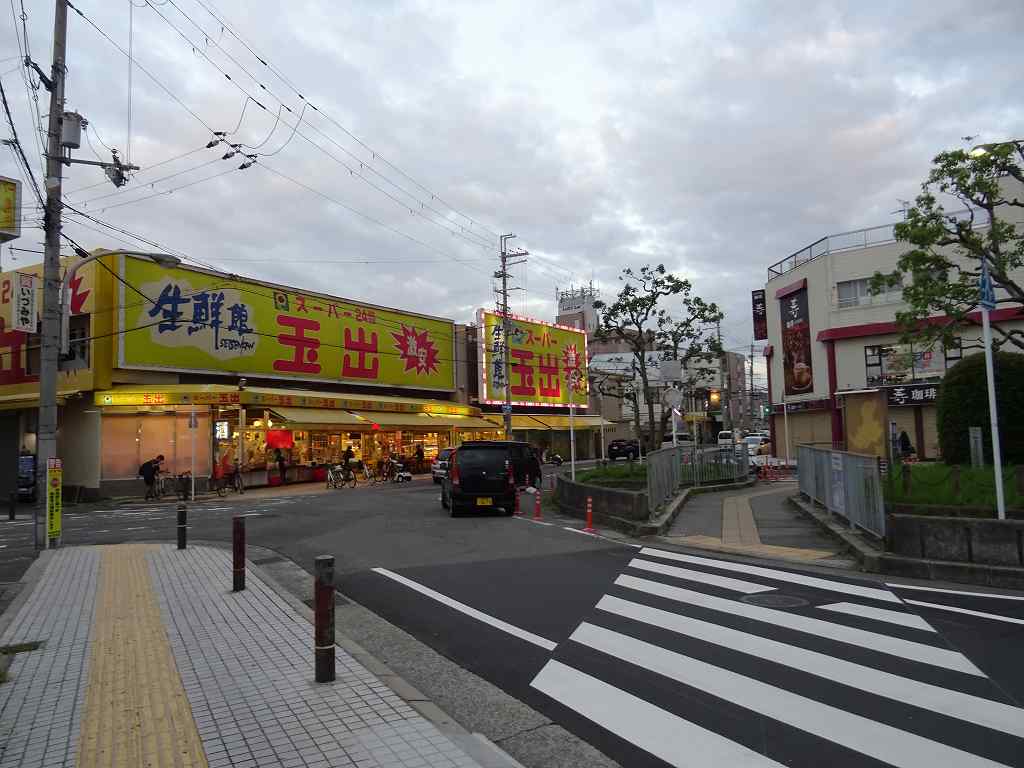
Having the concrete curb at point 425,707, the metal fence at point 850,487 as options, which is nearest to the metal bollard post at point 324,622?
the concrete curb at point 425,707

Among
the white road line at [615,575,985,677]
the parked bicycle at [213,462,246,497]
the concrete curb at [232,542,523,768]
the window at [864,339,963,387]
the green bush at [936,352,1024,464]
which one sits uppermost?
the window at [864,339,963,387]

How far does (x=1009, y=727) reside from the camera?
4.41m

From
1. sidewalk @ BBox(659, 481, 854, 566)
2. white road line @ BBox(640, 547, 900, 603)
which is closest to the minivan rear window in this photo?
sidewalk @ BBox(659, 481, 854, 566)

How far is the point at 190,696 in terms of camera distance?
201 inches

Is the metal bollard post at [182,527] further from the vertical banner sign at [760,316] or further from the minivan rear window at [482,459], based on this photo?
the vertical banner sign at [760,316]

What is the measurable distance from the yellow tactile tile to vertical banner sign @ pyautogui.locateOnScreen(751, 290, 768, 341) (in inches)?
1572

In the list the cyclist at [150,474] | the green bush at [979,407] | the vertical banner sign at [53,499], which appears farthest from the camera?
the cyclist at [150,474]

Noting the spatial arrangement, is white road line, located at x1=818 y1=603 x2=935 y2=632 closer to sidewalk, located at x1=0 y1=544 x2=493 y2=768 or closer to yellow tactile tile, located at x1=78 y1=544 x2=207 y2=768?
sidewalk, located at x1=0 y1=544 x2=493 y2=768

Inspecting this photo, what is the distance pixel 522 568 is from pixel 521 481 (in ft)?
51.6

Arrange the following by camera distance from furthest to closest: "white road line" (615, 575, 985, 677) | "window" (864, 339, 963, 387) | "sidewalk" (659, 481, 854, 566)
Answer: "window" (864, 339, 963, 387) < "sidewalk" (659, 481, 854, 566) < "white road line" (615, 575, 985, 677)

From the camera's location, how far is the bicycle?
93.5 feet

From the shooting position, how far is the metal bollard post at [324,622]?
5.36 m

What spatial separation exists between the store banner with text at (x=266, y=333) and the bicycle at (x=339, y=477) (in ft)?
16.0

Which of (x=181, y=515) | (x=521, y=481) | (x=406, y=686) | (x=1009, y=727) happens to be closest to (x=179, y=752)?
(x=406, y=686)
